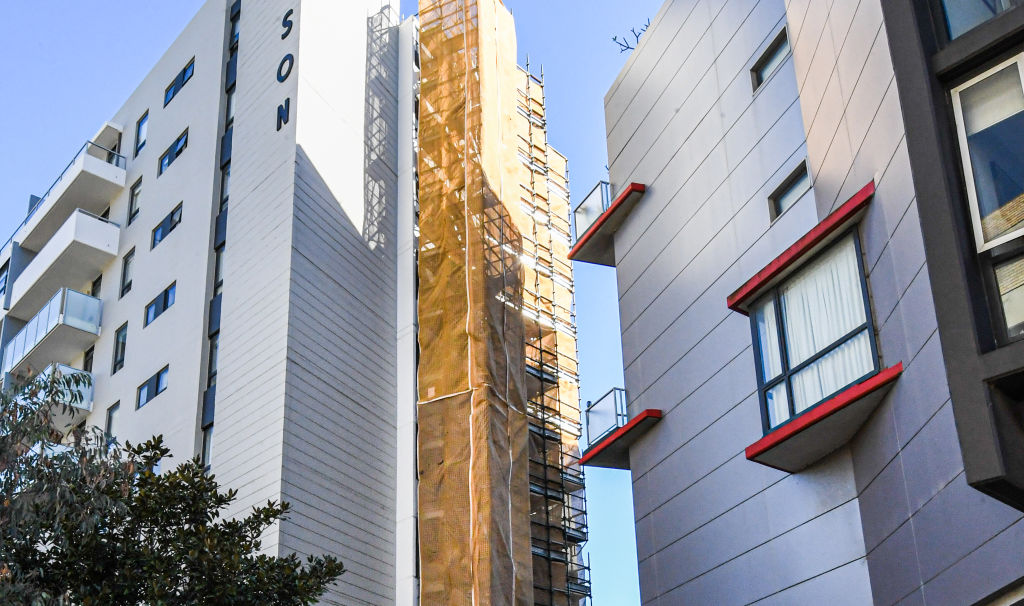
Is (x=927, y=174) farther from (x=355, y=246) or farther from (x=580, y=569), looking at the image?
(x=580, y=569)

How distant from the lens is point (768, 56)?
67.9 ft

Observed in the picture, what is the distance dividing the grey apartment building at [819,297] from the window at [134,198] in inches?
629

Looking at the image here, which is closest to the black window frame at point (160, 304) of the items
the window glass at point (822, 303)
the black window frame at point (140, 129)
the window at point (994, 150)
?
the black window frame at point (140, 129)

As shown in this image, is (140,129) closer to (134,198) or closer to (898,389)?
(134,198)

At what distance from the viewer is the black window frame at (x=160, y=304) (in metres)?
31.4

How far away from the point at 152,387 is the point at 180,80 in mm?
10701

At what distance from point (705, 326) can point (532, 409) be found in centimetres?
1337

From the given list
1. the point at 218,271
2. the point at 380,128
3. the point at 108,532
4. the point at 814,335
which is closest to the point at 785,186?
the point at 814,335

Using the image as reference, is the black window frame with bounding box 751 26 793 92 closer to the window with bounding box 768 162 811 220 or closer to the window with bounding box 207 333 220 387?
the window with bounding box 768 162 811 220

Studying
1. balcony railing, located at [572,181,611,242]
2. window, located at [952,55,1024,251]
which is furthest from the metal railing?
window, located at [952,55,1024,251]

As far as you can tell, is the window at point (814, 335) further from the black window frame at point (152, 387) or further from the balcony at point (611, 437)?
the black window frame at point (152, 387)

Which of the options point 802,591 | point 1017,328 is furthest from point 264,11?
point 1017,328

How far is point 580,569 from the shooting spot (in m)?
33.4

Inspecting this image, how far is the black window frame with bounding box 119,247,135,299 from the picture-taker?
34.5 meters
